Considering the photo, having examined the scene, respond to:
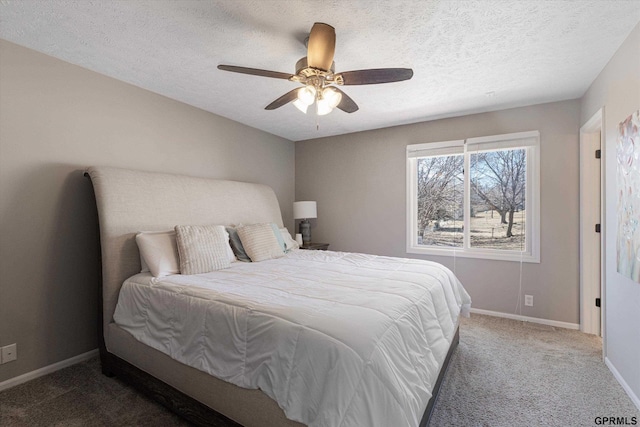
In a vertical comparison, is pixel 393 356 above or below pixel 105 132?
below

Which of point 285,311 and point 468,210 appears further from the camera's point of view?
point 468,210

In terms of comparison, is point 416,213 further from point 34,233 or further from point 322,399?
point 34,233

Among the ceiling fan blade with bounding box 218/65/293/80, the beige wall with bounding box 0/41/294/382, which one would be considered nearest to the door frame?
the ceiling fan blade with bounding box 218/65/293/80

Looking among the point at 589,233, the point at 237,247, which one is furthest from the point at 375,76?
the point at 589,233

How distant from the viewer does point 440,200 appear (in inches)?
151

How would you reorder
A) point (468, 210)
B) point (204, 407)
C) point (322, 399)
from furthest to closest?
point (468, 210), point (204, 407), point (322, 399)

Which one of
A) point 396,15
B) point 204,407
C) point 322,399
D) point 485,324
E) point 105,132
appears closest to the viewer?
point 322,399

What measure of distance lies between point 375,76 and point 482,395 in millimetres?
2267

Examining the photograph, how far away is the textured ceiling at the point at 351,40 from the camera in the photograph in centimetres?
169

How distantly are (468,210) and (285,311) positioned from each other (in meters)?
3.08

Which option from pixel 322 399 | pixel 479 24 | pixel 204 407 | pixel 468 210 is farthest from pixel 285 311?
pixel 468 210

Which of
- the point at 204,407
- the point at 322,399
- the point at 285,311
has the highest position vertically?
the point at 285,311

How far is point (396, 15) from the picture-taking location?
1.73 metres

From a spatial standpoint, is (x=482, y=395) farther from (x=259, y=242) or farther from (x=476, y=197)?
(x=476, y=197)
